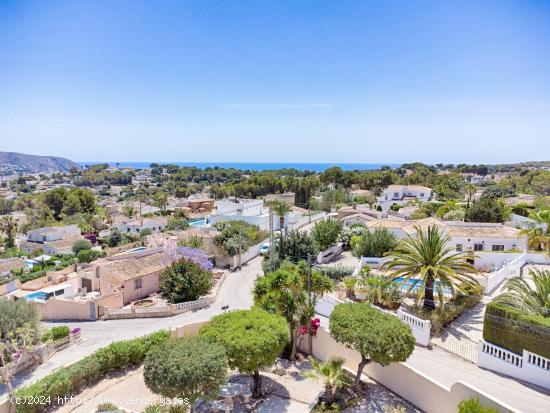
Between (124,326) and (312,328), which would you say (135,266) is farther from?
(312,328)

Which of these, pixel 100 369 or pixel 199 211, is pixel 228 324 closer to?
pixel 100 369

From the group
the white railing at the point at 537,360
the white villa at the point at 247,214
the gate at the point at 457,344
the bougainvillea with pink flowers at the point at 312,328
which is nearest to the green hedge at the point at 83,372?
the bougainvillea with pink flowers at the point at 312,328

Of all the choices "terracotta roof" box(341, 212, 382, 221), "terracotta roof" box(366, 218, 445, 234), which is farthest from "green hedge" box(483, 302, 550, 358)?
"terracotta roof" box(341, 212, 382, 221)

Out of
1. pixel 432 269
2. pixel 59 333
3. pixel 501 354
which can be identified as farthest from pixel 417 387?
pixel 59 333

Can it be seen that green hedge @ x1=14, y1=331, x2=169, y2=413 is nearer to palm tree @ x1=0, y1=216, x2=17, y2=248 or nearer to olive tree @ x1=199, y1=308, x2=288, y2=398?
olive tree @ x1=199, y1=308, x2=288, y2=398

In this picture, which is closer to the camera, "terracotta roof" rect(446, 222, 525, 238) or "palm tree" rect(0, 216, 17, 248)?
"terracotta roof" rect(446, 222, 525, 238)

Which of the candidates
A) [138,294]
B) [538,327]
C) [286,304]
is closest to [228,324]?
[286,304]
